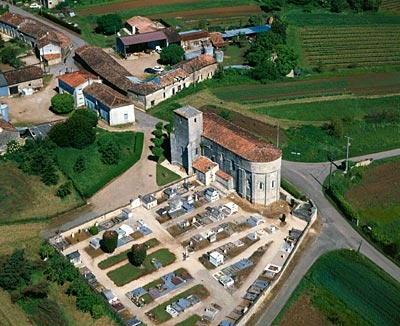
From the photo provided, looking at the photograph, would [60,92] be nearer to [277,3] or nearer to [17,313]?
[17,313]

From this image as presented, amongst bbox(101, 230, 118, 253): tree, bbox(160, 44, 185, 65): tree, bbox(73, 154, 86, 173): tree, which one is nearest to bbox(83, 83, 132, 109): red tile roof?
bbox(73, 154, 86, 173): tree

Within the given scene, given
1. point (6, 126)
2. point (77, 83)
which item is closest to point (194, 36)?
point (77, 83)

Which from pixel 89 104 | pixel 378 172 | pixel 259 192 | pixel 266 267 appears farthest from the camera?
pixel 89 104

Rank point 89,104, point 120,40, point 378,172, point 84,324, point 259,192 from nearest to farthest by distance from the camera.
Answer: point 84,324 < point 259,192 < point 378,172 < point 89,104 < point 120,40

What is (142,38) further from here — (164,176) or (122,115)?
(164,176)

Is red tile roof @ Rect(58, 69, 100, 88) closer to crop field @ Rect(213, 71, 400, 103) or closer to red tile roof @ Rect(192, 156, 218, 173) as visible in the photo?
crop field @ Rect(213, 71, 400, 103)

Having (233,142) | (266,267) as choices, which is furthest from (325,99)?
(266,267)
